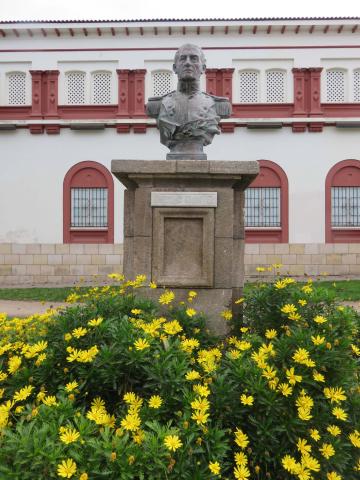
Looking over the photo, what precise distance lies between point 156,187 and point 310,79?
15.3 metres

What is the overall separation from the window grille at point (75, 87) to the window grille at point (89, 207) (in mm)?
3508

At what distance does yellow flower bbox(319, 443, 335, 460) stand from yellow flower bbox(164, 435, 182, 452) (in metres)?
0.89

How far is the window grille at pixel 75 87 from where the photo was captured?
18.6 meters

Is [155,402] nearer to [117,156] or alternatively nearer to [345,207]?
[117,156]

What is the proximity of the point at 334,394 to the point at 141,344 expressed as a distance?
1196mm

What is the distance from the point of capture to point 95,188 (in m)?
18.3

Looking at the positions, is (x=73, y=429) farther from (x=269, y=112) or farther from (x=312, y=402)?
(x=269, y=112)

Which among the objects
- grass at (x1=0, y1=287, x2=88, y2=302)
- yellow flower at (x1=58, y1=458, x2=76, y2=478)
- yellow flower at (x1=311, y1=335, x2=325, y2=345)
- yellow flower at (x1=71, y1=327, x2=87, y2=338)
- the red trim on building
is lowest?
grass at (x1=0, y1=287, x2=88, y2=302)

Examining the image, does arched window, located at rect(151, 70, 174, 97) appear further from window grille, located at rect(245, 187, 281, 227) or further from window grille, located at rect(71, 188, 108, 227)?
window grille, located at rect(245, 187, 281, 227)

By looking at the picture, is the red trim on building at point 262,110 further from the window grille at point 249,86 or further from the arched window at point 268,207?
the arched window at point 268,207

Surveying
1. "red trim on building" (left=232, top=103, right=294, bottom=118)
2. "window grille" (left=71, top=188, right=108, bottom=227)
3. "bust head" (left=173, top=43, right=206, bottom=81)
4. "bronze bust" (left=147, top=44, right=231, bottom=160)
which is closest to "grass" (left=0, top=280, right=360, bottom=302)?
"window grille" (left=71, top=188, right=108, bottom=227)

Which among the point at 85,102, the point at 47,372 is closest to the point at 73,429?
the point at 47,372

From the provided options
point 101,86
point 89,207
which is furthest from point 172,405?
point 101,86

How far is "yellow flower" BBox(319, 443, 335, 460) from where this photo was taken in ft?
8.59
